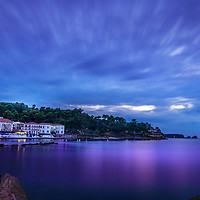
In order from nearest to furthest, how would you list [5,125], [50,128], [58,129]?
1. [5,125]
2. [50,128]
3. [58,129]

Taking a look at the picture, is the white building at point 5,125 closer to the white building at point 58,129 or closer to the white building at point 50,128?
the white building at point 50,128

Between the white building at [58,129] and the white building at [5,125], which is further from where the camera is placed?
the white building at [58,129]

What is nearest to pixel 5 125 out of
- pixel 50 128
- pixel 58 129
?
pixel 50 128

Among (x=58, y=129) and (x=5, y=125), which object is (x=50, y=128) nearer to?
(x=58, y=129)

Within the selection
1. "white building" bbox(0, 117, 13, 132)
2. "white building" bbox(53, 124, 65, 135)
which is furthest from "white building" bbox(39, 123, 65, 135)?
"white building" bbox(0, 117, 13, 132)

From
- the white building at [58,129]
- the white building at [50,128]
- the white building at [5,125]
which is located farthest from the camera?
the white building at [58,129]

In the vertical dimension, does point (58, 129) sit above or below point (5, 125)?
below

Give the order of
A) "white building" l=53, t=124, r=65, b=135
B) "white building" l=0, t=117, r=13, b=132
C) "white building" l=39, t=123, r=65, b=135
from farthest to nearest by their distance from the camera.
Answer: "white building" l=53, t=124, r=65, b=135 → "white building" l=39, t=123, r=65, b=135 → "white building" l=0, t=117, r=13, b=132

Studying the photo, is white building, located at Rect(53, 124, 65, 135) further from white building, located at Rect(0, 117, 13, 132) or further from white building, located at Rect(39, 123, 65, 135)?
white building, located at Rect(0, 117, 13, 132)

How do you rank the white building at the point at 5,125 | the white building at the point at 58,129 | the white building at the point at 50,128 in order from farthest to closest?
the white building at the point at 58,129
the white building at the point at 50,128
the white building at the point at 5,125

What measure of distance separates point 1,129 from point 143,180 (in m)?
101

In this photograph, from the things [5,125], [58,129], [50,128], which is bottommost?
[58,129]

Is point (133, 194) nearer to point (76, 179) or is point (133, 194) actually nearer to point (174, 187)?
point (174, 187)

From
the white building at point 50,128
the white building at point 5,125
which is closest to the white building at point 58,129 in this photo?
the white building at point 50,128
